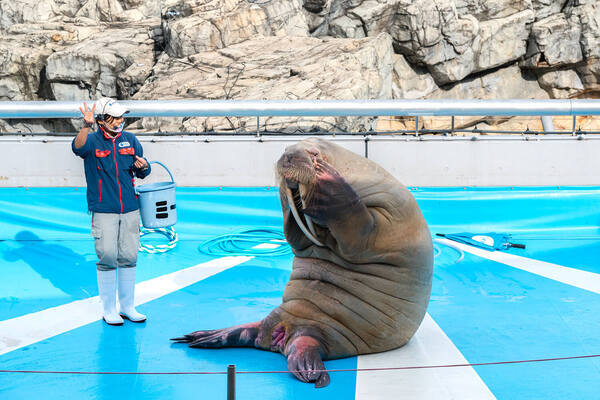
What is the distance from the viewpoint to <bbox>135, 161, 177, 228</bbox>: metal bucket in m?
4.40

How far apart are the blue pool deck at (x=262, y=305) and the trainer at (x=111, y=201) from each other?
0.70ft

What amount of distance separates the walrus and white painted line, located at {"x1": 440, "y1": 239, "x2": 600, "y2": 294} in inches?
73.2

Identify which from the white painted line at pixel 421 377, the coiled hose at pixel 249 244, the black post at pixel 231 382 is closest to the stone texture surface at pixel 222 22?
the coiled hose at pixel 249 244

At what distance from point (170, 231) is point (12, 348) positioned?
2.36 metres

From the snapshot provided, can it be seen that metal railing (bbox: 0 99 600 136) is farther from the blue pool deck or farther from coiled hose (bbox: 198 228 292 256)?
coiled hose (bbox: 198 228 292 256)

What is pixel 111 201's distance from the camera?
364 centimetres

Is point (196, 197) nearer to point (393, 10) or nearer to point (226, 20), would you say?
point (226, 20)

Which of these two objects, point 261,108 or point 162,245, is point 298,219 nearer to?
point 162,245

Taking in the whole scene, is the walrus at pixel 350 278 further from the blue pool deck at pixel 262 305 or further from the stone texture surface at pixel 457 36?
the stone texture surface at pixel 457 36

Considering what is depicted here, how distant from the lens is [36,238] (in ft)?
18.4

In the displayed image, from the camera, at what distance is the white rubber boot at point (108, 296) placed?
3.65 meters

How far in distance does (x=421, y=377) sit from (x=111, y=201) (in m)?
2.02

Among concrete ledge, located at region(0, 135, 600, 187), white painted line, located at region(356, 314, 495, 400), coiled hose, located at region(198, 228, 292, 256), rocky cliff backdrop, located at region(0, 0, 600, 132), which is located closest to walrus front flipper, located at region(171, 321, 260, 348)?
white painted line, located at region(356, 314, 495, 400)

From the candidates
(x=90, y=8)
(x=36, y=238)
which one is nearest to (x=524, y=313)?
(x=36, y=238)
